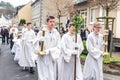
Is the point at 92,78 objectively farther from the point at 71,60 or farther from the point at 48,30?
the point at 48,30

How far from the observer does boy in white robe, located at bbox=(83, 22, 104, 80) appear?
9.70 metres

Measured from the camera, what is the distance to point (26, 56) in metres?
14.2

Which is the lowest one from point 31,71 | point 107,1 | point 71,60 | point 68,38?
point 31,71

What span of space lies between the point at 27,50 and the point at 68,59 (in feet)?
17.2

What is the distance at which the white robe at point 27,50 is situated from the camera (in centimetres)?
1398

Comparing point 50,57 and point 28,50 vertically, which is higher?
point 50,57

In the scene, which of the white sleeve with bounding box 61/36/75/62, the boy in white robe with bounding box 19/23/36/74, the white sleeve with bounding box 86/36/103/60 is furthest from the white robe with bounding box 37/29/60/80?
the boy in white robe with bounding box 19/23/36/74

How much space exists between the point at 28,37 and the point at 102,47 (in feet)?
16.3

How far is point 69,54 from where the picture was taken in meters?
9.29

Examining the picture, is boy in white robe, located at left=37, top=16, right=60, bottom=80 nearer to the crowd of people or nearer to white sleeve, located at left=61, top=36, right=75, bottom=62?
the crowd of people

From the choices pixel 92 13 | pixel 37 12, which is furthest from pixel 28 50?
pixel 37 12

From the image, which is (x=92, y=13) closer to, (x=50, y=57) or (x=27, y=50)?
(x=27, y=50)

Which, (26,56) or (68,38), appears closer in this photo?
(68,38)

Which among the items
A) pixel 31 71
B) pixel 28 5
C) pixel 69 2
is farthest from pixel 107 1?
pixel 28 5
